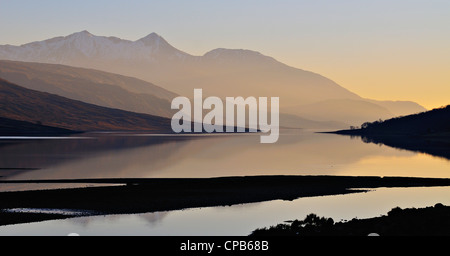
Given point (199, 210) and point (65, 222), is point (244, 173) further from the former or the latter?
point (65, 222)

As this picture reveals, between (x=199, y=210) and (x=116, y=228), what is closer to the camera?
(x=116, y=228)

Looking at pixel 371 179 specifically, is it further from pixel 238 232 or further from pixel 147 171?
pixel 238 232

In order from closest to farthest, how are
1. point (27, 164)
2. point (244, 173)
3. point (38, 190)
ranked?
point (38, 190)
point (244, 173)
point (27, 164)

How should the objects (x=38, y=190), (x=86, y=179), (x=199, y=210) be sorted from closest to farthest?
(x=199, y=210) < (x=38, y=190) < (x=86, y=179)

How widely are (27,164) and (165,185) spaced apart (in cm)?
3466

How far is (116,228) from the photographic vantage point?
35156 millimetres

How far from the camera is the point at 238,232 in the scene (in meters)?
34.0
